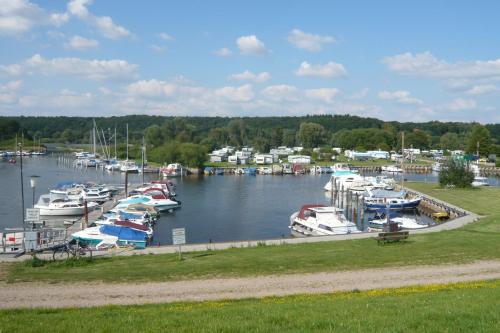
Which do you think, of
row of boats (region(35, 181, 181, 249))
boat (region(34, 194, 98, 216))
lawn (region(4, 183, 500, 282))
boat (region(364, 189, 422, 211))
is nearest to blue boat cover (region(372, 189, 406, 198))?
boat (region(364, 189, 422, 211))

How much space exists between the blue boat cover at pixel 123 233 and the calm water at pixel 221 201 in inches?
199

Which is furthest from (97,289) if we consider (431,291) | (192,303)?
(431,291)

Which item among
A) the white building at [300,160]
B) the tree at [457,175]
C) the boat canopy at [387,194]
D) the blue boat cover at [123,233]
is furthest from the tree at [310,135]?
the blue boat cover at [123,233]

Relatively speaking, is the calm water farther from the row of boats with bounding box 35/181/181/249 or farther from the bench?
the bench

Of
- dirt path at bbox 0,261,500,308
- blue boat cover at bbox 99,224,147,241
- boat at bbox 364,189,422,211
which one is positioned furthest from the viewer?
boat at bbox 364,189,422,211

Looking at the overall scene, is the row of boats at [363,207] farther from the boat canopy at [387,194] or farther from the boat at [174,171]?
the boat at [174,171]

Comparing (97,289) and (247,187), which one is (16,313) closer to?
(97,289)

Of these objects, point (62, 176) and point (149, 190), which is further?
point (62, 176)

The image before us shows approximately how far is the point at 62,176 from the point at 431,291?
317 ft

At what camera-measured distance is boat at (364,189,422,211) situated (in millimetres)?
62469

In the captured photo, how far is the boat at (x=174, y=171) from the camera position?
111 m

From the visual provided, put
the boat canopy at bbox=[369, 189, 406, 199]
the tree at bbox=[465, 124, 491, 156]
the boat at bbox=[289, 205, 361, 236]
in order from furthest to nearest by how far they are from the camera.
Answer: the tree at bbox=[465, 124, 491, 156]
the boat canopy at bbox=[369, 189, 406, 199]
the boat at bbox=[289, 205, 361, 236]

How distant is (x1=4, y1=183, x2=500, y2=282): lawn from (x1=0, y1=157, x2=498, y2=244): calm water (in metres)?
17.7

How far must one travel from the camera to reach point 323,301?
1541 cm
